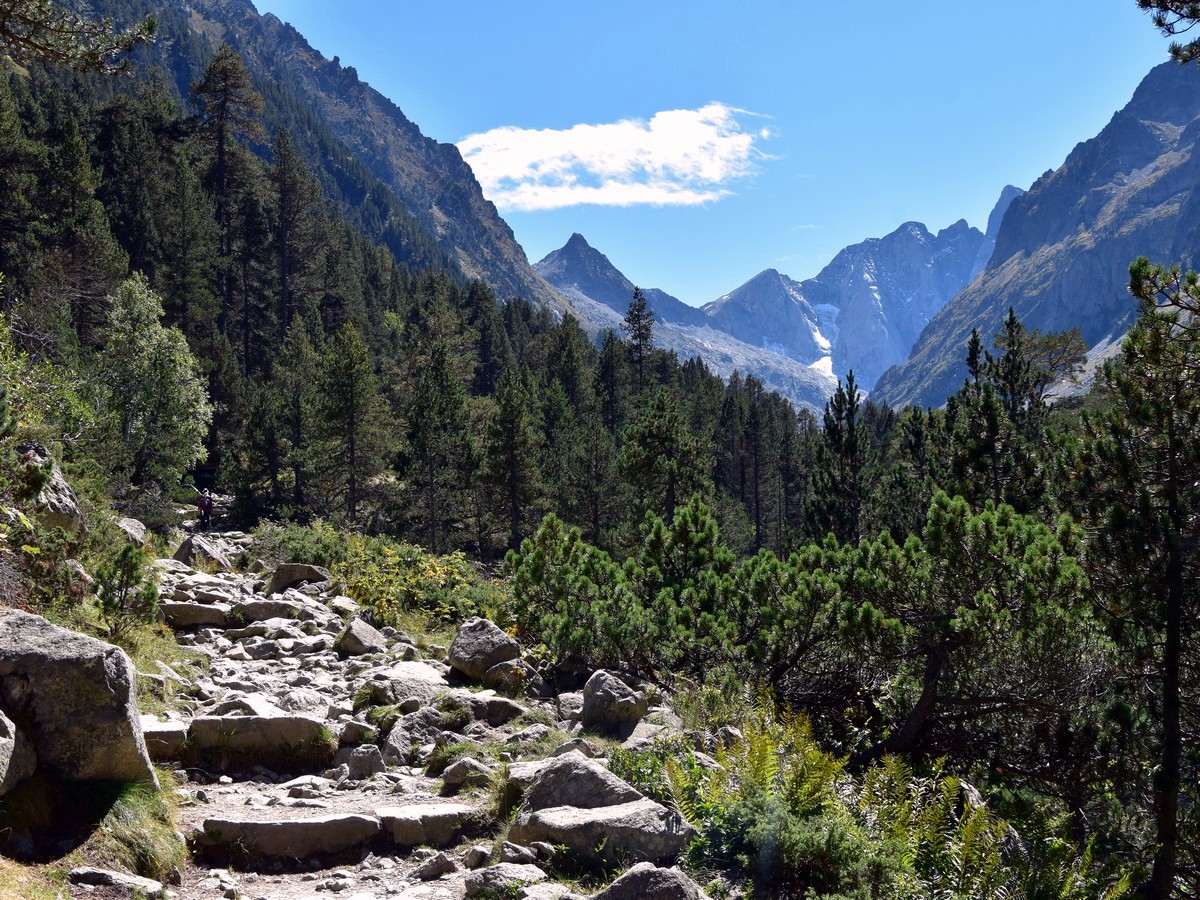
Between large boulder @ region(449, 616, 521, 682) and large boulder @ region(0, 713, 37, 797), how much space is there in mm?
5502

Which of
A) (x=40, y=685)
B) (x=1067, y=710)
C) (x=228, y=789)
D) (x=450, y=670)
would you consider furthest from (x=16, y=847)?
(x=1067, y=710)

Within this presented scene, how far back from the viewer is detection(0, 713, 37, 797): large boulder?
4.64 meters

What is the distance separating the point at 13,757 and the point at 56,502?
24.7ft

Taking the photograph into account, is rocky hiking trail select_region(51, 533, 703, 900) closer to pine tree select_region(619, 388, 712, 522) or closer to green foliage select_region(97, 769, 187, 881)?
green foliage select_region(97, 769, 187, 881)

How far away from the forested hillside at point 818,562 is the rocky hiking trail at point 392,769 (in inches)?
31.2

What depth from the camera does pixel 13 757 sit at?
15.6 ft

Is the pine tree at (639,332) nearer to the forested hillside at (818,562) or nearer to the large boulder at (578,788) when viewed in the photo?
the forested hillside at (818,562)

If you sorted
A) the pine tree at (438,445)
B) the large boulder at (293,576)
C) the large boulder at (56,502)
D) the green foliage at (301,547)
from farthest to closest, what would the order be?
the pine tree at (438,445) → the green foliage at (301,547) → the large boulder at (293,576) → the large boulder at (56,502)

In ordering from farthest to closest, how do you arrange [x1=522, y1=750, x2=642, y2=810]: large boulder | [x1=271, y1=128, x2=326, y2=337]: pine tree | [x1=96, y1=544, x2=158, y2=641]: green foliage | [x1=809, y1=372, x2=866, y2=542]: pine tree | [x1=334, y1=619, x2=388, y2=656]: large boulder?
1. [x1=271, y1=128, x2=326, y2=337]: pine tree
2. [x1=809, y1=372, x2=866, y2=542]: pine tree
3. [x1=334, y1=619, x2=388, y2=656]: large boulder
4. [x1=96, y1=544, x2=158, y2=641]: green foliage
5. [x1=522, y1=750, x2=642, y2=810]: large boulder

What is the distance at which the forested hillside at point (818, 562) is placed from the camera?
662 cm

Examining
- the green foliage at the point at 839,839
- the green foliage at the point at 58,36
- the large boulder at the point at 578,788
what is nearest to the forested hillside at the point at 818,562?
the green foliage at the point at 839,839

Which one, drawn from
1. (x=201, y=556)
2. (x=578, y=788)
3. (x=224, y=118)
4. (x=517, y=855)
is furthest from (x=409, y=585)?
(x=224, y=118)

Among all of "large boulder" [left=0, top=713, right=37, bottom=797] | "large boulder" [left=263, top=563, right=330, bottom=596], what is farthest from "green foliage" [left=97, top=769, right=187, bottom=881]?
"large boulder" [left=263, top=563, right=330, bottom=596]

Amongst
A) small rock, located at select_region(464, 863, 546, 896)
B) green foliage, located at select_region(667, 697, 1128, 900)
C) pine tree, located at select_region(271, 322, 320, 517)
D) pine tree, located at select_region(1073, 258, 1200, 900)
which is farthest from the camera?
pine tree, located at select_region(271, 322, 320, 517)
